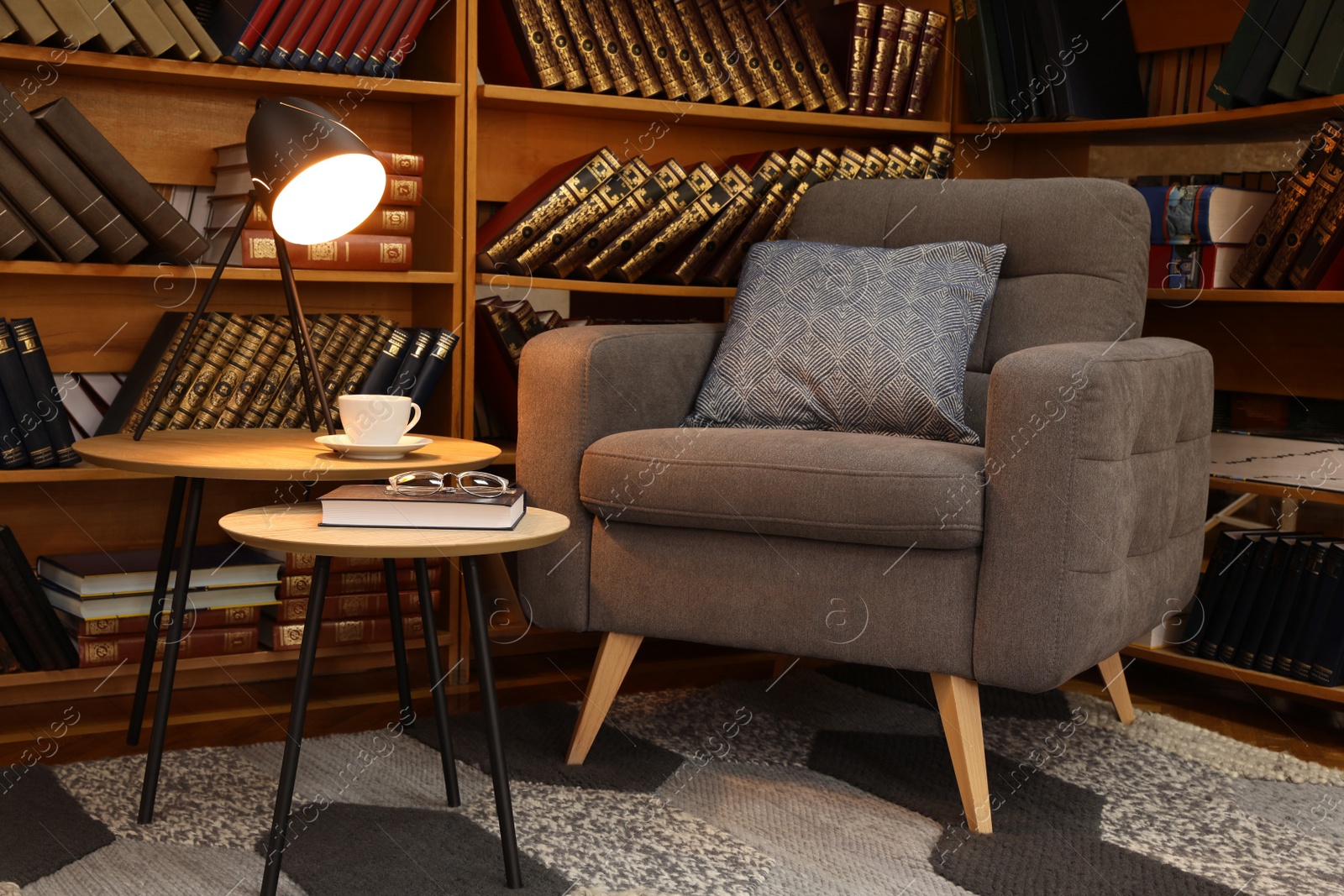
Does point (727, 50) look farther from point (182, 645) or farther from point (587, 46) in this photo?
point (182, 645)

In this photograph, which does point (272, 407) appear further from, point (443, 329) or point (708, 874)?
point (708, 874)

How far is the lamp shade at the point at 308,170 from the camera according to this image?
1557mm

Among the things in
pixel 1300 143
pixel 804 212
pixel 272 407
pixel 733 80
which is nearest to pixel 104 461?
pixel 272 407

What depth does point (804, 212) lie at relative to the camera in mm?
2252

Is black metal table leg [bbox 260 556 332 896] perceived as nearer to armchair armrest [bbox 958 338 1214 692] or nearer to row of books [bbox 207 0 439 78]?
armchair armrest [bbox 958 338 1214 692]

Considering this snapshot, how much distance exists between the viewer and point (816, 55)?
8.27 ft


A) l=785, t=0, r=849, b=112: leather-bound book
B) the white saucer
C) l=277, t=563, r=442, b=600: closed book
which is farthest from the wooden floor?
l=785, t=0, r=849, b=112: leather-bound book

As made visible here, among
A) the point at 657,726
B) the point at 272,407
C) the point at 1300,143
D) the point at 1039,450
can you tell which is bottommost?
the point at 657,726

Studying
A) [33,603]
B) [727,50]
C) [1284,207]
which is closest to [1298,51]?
[1284,207]

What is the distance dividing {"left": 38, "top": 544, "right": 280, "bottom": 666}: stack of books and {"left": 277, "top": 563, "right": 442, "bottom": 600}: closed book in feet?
0.09

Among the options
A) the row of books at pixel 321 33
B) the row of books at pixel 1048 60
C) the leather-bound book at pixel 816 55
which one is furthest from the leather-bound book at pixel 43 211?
the row of books at pixel 1048 60

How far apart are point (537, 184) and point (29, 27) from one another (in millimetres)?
836

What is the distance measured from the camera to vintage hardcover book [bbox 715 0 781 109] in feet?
8.00

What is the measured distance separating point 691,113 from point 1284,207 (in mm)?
1025
